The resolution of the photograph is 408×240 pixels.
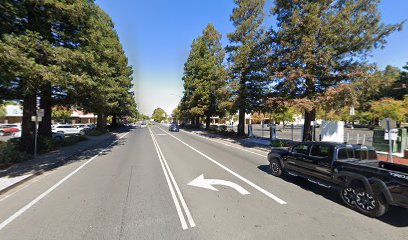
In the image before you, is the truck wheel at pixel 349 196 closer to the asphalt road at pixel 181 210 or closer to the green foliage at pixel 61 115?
the asphalt road at pixel 181 210

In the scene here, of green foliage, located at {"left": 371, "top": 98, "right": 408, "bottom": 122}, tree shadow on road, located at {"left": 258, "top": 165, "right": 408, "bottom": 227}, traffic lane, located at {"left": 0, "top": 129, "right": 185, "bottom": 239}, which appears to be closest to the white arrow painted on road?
traffic lane, located at {"left": 0, "top": 129, "right": 185, "bottom": 239}

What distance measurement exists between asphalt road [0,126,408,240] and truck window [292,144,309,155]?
109 cm

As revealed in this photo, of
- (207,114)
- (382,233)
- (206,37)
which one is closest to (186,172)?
(382,233)

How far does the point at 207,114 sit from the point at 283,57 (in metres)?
26.6

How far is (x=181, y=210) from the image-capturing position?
5.44 meters

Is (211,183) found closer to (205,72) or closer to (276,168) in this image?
(276,168)

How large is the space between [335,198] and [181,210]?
14.1 ft

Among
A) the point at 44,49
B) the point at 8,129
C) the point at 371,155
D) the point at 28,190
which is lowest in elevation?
the point at 28,190

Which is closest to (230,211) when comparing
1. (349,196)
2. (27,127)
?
(349,196)

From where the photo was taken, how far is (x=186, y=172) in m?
9.36

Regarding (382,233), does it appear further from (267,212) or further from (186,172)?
(186,172)

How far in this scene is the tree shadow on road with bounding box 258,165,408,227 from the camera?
500cm

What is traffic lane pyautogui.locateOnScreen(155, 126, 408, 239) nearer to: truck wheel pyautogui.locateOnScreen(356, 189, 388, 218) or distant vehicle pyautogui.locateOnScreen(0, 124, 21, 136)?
truck wheel pyautogui.locateOnScreen(356, 189, 388, 218)

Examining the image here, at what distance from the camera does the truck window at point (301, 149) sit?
297 inches
